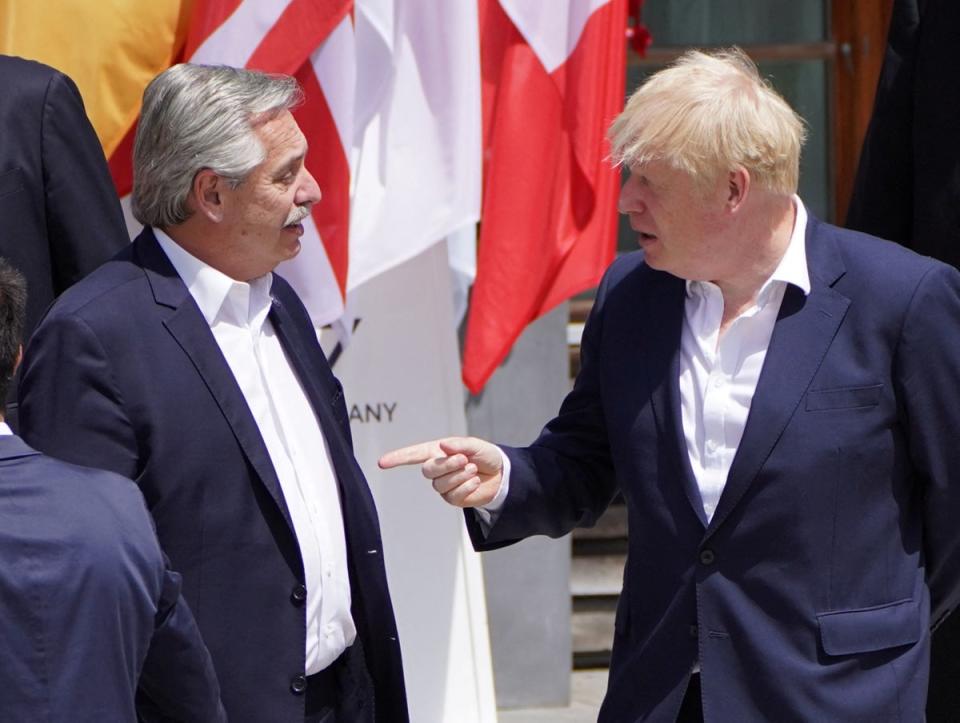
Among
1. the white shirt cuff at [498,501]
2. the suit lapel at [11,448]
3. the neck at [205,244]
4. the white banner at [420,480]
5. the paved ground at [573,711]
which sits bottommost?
the paved ground at [573,711]

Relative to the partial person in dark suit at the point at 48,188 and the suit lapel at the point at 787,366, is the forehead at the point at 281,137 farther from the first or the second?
the suit lapel at the point at 787,366

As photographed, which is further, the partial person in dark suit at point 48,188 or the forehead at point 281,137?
the partial person in dark suit at point 48,188

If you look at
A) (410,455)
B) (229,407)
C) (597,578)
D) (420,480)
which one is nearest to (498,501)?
(410,455)

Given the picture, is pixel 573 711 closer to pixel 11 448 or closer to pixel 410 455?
pixel 410 455

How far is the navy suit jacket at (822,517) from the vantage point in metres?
2.60

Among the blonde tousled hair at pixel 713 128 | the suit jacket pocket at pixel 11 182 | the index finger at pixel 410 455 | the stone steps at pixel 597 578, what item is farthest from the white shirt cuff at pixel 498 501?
the stone steps at pixel 597 578

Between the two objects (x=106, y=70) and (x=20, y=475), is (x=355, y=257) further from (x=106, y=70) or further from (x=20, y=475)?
(x=20, y=475)

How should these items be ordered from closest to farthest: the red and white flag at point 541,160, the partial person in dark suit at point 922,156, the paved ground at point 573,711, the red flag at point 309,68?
the partial person in dark suit at point 922,156 → the red flag at point 309,68 → the red and white flag at point 541,160 → the paved ground at point 573,711

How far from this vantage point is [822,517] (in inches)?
103

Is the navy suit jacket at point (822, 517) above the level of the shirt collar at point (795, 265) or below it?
below

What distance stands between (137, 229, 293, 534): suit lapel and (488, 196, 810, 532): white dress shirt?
0.67 meters

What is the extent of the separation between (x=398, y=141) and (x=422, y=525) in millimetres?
1056

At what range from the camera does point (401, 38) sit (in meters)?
4.13

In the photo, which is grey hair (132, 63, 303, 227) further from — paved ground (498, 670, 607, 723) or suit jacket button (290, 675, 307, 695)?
paved ground (498, 670, 607, 723)
